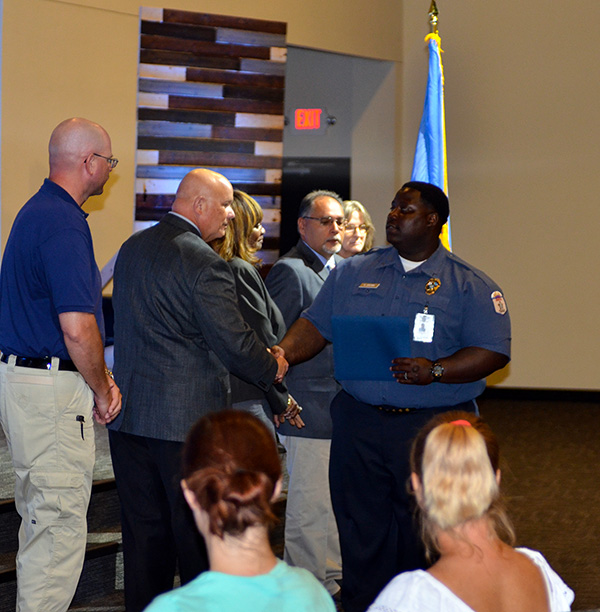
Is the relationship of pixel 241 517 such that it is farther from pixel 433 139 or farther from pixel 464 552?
pixel 433 139

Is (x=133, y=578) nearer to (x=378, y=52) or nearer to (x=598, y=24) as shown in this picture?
(x=378, y=52)

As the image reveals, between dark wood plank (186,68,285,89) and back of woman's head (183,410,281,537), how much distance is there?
5.34 m

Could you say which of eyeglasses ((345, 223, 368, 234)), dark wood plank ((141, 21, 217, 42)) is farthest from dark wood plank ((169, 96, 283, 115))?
eyeglasses ((345, 223, 368, 234))

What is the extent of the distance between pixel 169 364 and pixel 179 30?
4306 millimetres

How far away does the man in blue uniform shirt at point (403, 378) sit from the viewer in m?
2.75

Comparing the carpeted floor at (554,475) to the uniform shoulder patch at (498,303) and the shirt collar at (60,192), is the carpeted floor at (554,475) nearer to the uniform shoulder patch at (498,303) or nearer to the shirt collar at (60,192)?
the uniform shoulder patch at (498,303)

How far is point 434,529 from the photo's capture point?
1.54 m

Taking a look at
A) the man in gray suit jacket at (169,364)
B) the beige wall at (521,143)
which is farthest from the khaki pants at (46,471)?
the beige wall at (521,143)

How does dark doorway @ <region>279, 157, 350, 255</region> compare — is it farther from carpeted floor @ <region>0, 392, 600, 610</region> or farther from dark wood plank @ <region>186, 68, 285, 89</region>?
carpeted floor @ <region>0, 392, 600, 610</region>

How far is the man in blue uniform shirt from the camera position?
2.75m

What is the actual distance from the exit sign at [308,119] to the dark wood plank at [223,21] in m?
1.07

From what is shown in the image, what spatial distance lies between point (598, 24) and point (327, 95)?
2578 mm

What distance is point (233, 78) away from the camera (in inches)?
253

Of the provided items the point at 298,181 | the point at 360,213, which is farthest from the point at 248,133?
the point at 360,213
